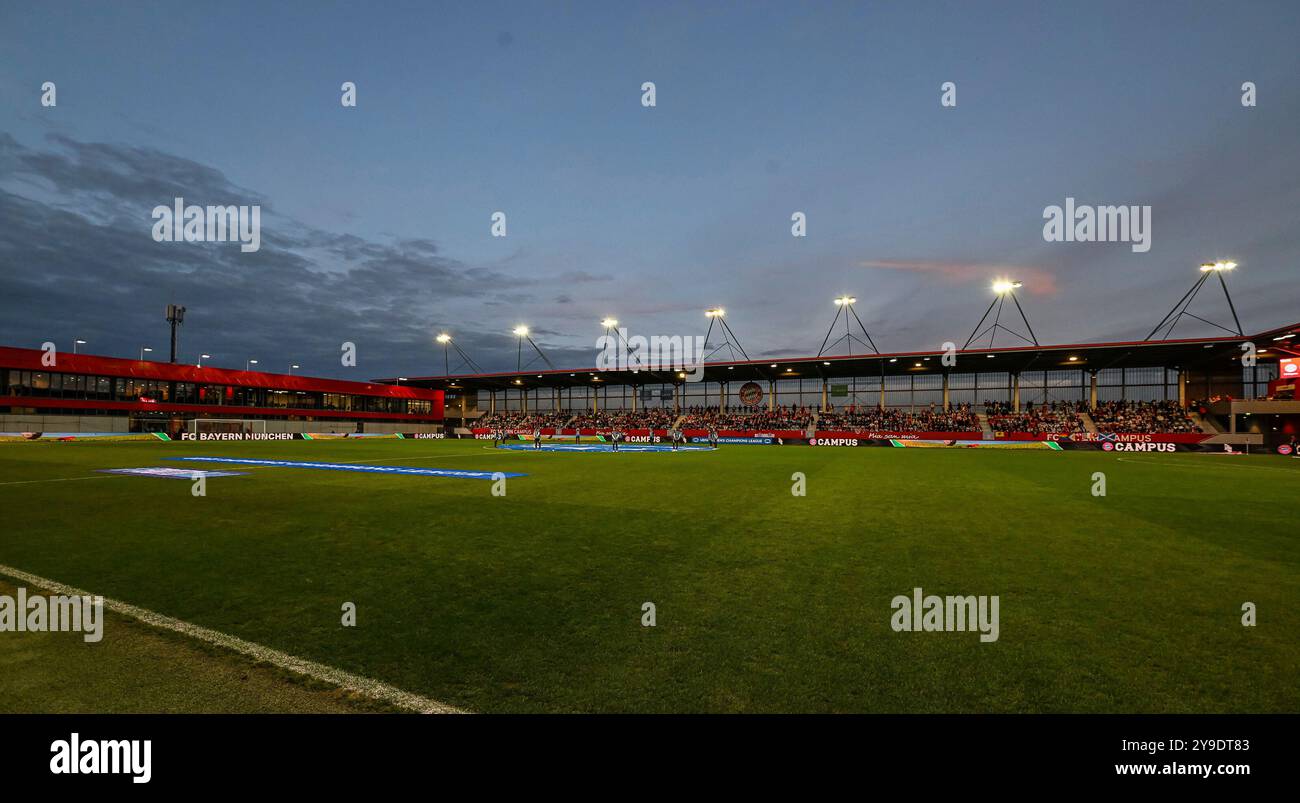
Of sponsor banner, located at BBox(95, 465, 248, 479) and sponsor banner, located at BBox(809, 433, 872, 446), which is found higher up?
sponsor banner, located at BBox(95, 465, 248, 479)

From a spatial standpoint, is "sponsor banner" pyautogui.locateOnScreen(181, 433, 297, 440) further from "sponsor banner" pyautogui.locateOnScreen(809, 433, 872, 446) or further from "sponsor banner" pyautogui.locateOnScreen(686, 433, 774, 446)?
"sponsor banner" pyautogui.locateOnScreen(809, 433, 872, 446)

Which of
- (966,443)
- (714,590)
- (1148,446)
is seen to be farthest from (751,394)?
(714,590)

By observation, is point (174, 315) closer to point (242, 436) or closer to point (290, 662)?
point (242, 436)

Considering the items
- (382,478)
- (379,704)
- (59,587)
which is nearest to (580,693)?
(379,704)

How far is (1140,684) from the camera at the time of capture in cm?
371

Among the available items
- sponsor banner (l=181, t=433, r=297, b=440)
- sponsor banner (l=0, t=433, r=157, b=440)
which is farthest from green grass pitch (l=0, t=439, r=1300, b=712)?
sponsor banner (l=0, t=433, r=157, b=440)

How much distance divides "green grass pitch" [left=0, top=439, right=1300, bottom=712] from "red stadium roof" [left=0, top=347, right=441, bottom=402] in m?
54.9

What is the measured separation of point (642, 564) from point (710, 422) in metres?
54.5

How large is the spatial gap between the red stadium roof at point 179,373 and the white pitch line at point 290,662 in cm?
6630

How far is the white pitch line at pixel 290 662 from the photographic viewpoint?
345 cm

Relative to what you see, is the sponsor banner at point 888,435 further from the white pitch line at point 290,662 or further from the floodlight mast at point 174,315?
the floodlight mast at point 174,315

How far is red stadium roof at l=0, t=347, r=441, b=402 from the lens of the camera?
49344mm

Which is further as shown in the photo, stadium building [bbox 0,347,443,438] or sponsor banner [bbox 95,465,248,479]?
stadium building [bbox 0,347,443,438]
